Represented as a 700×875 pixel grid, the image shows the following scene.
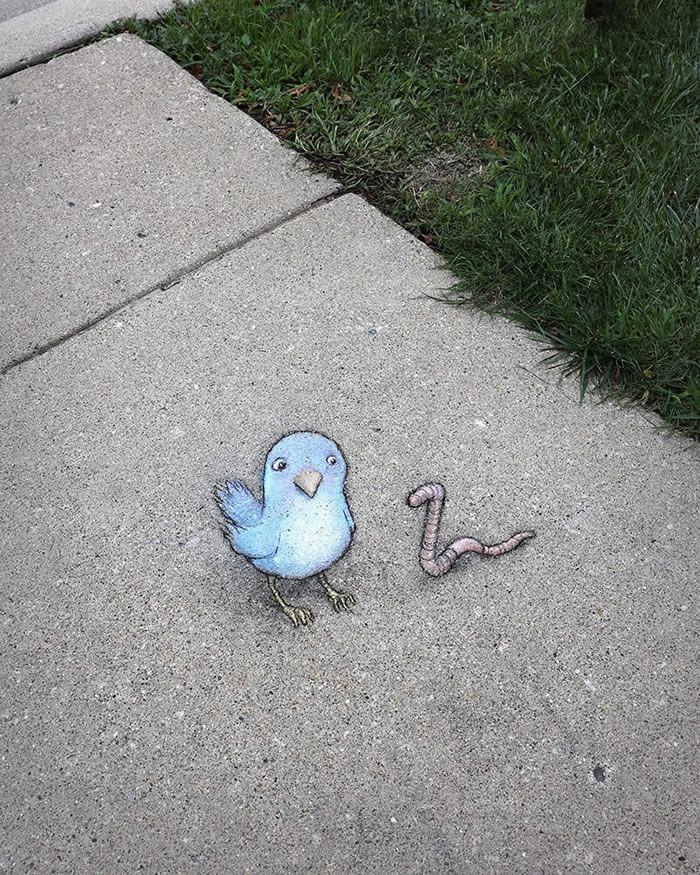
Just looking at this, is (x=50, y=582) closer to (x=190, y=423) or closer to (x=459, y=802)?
(x=190, y=423)

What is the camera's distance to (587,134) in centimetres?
309

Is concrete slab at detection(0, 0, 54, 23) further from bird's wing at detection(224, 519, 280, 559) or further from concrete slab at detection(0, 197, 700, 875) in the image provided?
bird's wing at detection(224, 519, 280, 559)

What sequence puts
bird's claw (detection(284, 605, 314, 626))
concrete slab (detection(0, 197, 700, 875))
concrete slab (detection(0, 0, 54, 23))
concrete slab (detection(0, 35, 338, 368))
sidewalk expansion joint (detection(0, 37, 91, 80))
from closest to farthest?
concrete slab (detection(0, 197, 700, 875))
bird's claw (detection(284, 605, 314, 626))
concrete slab (detection(0, 35, 338, 368))
sidewalk expansion joint (detection(0, 37, 91, 80))
concrete slab (detection(0, 0, 54, 23))

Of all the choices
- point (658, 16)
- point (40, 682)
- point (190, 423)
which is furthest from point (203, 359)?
point (658, 16)

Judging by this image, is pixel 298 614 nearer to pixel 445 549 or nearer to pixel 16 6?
pixel 445 549

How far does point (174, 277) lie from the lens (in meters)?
2.75

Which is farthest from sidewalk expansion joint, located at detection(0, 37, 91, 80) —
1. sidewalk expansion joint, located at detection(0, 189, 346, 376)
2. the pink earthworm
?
the pink earthworm

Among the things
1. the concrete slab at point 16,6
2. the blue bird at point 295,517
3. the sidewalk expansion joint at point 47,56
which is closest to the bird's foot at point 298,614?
the blue bird at point 295,517

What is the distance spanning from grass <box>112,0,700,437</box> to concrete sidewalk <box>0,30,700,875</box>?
0.17m

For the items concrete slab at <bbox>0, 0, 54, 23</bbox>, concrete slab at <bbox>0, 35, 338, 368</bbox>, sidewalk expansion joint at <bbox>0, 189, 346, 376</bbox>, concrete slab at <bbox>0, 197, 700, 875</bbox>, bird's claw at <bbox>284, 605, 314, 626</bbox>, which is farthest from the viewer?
concrete slab at <bbox>0, 0, 54, 23</bbox>

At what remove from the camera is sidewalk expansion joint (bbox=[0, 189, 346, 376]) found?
8.39ft

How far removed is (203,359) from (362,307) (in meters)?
0.54

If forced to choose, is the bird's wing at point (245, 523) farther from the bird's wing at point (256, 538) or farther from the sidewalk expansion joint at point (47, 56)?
the sidewalk expansion joint at point (47, 56)

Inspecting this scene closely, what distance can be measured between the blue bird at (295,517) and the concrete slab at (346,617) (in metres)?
0.04
